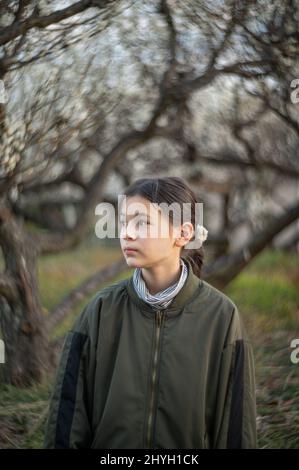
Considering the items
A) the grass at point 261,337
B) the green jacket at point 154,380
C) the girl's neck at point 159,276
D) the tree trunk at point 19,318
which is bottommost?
the grass at point 261,337

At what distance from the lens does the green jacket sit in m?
2.02

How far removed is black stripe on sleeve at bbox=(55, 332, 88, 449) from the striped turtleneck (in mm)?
227

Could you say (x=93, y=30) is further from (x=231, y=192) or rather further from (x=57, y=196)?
(x=57, y=196)

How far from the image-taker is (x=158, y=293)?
2.10 m

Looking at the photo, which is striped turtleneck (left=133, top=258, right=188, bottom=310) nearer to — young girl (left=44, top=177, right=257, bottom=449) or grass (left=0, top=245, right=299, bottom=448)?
young girl (left=44, top=177, right=257, bottom=449)

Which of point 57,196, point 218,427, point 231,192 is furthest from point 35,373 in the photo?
point 57,196

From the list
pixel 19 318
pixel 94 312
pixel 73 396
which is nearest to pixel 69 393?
pixel 73 396

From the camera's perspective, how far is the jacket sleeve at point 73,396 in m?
2.00

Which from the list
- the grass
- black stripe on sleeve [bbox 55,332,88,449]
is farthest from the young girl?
the grass

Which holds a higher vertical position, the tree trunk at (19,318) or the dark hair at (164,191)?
the dark hair at (164,191)

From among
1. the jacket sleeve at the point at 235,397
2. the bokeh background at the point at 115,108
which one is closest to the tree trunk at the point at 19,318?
the bokeh background at the point at 115,108

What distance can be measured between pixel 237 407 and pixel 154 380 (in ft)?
0.90

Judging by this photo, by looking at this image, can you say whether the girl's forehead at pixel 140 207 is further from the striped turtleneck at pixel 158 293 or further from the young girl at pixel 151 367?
the striped turtleneck at pixel 158 293
